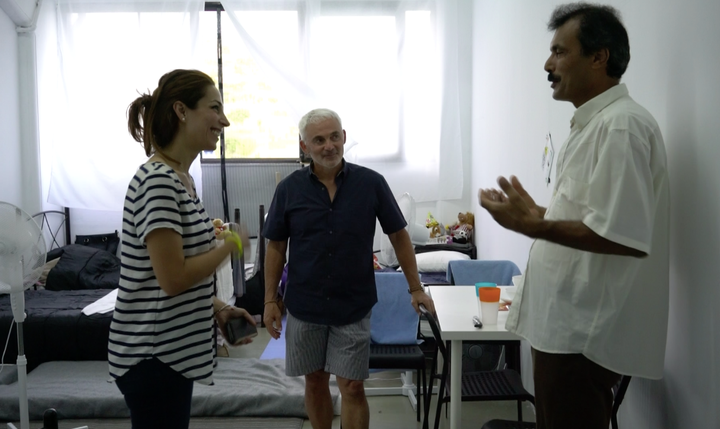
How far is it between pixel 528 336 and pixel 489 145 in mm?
3316

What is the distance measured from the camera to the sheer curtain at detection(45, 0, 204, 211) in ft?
19.2

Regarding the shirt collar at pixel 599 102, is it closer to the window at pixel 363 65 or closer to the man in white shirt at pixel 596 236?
the man in white shirt at pixel 596 236

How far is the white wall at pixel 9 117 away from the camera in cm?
550

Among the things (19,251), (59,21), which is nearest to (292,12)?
(59,21)

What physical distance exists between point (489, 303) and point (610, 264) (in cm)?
83

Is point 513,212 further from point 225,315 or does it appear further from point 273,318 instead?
point 273,318

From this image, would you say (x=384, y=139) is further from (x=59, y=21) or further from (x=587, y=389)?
(x=587, y=389)

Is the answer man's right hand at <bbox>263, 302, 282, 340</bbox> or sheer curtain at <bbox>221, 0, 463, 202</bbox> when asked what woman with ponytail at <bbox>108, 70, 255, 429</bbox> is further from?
sheer curtain at <bbox>221, 0, 463, 202</bbox>

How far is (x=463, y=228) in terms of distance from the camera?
542 centimetres

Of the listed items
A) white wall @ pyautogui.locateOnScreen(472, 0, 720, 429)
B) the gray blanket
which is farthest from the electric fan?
white wall @ pyautogui.locateOnScreen(472, 0, 720, 429)

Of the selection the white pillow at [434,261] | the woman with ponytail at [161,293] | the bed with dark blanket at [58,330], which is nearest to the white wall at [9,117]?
the bed with dark blanket at [58,330]

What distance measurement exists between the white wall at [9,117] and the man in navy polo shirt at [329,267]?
4109 mm

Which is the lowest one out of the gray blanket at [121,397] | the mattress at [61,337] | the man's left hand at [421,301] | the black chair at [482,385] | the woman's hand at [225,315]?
the gray blanket at [121,397]

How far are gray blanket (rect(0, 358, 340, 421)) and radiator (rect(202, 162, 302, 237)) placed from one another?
261cm
